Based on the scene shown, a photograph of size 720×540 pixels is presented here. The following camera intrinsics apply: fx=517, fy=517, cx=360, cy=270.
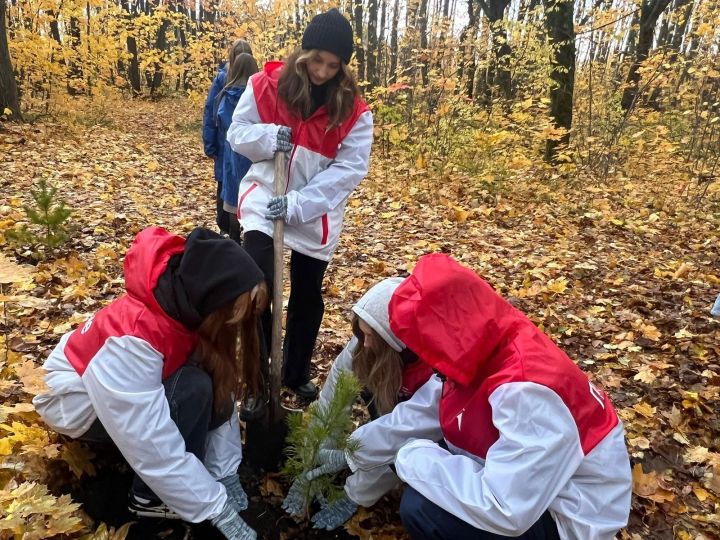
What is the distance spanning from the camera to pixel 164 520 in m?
2.15

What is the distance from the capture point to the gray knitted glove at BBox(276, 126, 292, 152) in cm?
241

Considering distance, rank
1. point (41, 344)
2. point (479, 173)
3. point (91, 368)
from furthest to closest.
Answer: point (479, 173), point (41, 344), point (91, 368)

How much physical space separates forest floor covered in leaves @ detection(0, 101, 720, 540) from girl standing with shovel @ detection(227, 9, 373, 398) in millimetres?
1139

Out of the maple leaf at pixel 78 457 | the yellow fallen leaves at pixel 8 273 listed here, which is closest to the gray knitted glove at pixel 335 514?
the maple leaf at pixel 78 457

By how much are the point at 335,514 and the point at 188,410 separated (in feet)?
2.64

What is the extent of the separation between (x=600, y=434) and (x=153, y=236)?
1670 mm

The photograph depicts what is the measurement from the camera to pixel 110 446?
2295 mm

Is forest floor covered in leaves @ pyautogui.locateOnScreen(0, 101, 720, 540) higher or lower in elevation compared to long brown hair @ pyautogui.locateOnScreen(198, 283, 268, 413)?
lower

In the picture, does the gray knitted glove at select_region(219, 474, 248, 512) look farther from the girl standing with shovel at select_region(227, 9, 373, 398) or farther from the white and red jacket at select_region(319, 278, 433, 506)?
the girl standing with shovel at select_region(227, 9, 373, 398)

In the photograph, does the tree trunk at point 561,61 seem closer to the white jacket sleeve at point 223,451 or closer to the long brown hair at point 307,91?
the long brown hair at point 307,91

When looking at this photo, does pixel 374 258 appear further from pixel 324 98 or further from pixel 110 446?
pixel 110 446

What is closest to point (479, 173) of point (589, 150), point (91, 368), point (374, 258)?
point (589, 150)


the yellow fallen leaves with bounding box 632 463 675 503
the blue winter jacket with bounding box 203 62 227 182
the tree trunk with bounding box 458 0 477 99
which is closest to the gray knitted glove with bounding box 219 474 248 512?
the yellow fallen leaves with bounding box 632 463 675 503

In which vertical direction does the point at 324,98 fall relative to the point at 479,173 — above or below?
above
